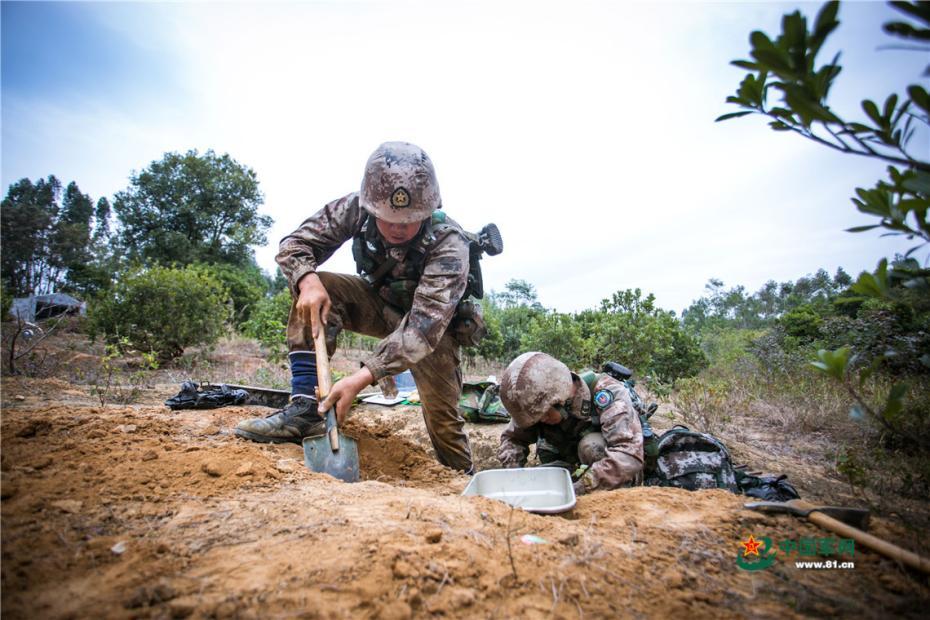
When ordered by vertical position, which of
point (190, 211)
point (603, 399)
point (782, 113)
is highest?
point (190, 211)

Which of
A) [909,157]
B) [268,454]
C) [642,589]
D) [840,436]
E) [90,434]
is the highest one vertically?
[909,157]

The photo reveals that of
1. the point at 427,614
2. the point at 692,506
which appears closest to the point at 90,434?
the point at 427,614

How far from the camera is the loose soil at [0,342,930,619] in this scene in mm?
1104

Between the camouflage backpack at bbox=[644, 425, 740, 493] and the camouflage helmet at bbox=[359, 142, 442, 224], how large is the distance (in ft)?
6.60

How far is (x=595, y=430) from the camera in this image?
9.72 feet

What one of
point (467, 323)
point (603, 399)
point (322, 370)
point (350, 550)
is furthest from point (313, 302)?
point (603, 399)

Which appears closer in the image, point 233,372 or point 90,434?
point 90,434

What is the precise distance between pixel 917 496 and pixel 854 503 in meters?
0.41

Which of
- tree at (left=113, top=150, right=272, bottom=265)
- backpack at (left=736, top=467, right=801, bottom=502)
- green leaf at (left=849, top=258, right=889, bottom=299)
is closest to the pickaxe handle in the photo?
backpack at (left=736, top=467, right=801, bottom=502)

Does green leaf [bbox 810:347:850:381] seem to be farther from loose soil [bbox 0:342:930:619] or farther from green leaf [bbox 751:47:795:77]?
green leaf [bbox 751:47:795:77]

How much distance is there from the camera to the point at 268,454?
2367 mm

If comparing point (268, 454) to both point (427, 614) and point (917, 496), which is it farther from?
point (917, 496)

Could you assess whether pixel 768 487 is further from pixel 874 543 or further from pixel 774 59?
pixel 774 59

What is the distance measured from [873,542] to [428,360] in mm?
2369
